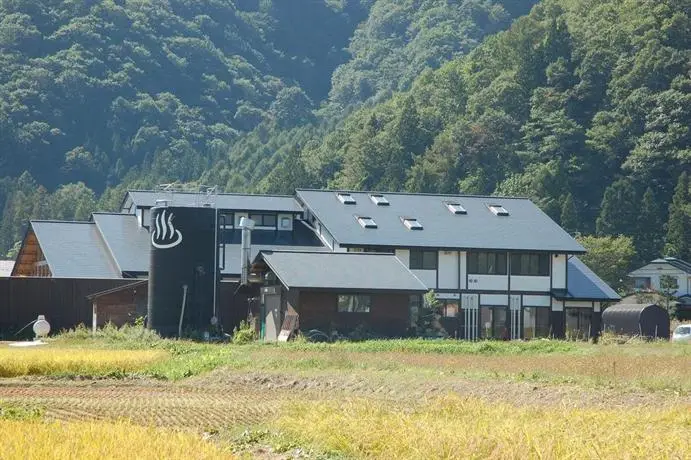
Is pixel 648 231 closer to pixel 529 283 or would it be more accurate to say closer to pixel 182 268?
pixel 529 283

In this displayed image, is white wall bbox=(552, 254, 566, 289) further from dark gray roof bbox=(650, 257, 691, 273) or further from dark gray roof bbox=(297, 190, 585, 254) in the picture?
dark gray roof bbox=(650, 257, 691, 273)

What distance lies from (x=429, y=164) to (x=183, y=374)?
220ft

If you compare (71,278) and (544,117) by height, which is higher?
(544,117)

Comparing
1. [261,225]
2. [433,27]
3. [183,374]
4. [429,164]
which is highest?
[433,27]

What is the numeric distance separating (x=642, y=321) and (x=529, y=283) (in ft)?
15.8

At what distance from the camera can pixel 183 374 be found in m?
28.9

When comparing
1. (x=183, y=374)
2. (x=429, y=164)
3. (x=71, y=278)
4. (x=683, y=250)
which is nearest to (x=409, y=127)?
(x=429, y=164)

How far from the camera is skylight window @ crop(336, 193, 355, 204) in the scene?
52.8 metres

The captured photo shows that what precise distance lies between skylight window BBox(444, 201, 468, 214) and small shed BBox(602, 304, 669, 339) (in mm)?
7684

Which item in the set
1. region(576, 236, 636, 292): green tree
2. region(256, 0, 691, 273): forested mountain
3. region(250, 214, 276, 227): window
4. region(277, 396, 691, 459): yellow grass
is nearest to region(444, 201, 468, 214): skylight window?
region(250, 214, 276, 227): window

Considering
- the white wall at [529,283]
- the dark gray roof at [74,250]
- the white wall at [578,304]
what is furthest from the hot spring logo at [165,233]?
the white wall at [578,304]

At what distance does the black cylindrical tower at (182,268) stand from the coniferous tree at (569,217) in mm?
38486

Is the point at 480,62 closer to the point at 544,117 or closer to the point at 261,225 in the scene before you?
the point at 544,117

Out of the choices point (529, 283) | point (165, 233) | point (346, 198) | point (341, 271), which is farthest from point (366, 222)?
point (165, 233)
